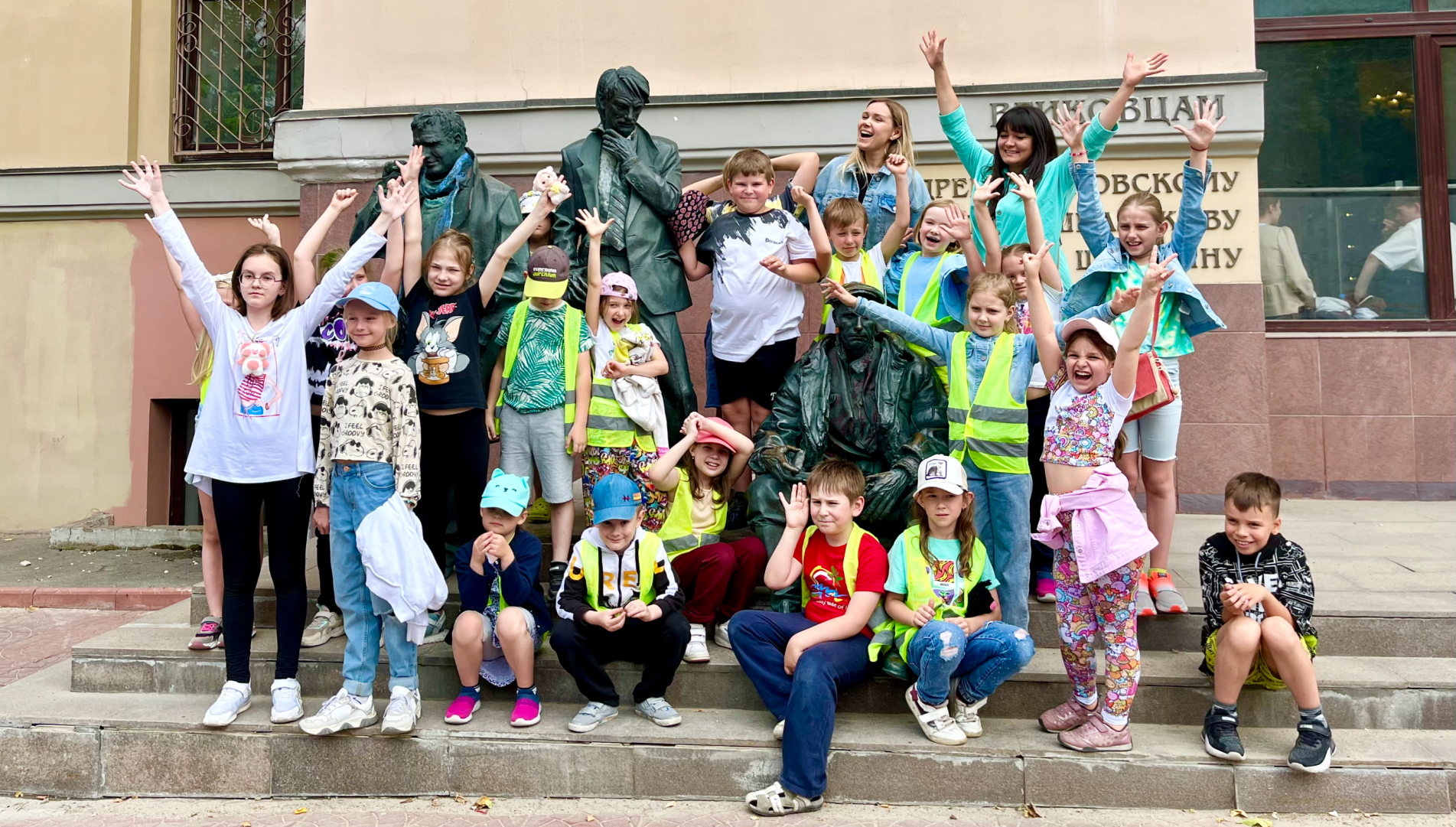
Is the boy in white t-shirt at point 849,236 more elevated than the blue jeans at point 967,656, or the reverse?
the boy in white t-shirt at point 849,236

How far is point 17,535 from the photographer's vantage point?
8852 mm

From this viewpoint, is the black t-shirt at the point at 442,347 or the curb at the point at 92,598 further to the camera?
the curb at the point at 92,598

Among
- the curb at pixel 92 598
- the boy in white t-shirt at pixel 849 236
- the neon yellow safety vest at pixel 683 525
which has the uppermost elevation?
the boy in white t-shirt at pixel 849 236

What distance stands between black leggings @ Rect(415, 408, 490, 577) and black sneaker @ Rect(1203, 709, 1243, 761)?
3.04 meters

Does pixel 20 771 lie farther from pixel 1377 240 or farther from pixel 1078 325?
pixel 1377 240

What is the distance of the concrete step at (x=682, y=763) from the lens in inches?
147

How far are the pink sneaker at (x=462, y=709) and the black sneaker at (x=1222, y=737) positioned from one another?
279 cm

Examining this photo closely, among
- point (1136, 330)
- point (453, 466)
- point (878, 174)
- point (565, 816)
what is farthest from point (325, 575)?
point (1136, 330)

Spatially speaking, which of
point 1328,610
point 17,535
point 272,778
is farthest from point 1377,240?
point 17,535

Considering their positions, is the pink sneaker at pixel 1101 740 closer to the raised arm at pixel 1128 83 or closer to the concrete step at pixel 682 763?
the concrete step at pixel 682 763

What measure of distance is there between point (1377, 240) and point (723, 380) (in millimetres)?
5982

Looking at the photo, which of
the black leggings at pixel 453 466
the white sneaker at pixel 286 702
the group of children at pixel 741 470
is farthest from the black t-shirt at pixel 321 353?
the white sneaker at pixel 286 702

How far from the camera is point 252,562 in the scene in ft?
13.8

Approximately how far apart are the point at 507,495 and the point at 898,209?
92.6 inches
